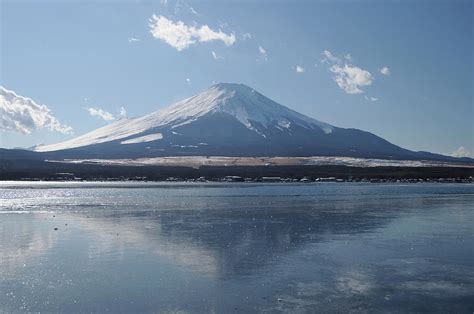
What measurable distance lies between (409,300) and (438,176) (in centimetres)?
11228

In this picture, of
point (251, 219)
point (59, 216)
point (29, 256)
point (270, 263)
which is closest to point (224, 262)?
point (270, 263)

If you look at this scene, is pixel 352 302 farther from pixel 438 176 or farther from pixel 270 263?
pixel 438 176

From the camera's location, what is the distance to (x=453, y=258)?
15195mm

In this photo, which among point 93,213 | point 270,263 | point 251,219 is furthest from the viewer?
point 93,213

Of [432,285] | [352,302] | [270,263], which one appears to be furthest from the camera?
[270,263]

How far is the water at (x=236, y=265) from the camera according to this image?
10531 millimetres

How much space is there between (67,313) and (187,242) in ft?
27.1

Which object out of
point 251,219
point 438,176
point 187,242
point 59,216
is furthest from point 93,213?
point 438,176

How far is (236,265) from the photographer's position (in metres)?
14.2

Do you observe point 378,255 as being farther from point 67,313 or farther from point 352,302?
point 67,313

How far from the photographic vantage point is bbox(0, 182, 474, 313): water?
34.6ft

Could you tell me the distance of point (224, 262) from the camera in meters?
14.5

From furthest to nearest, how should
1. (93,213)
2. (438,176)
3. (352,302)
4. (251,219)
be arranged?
(438,176) < (93,213) < (251,219) < (352,302)

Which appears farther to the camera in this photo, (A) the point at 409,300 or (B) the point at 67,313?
(A) the point at 409,300
